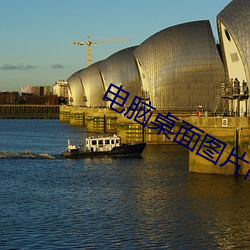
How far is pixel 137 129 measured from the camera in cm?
7881

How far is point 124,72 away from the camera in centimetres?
10962

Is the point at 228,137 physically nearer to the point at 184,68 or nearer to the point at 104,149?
the point at 104,149

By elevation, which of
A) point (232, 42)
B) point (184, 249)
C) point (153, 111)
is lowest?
point (184, 249)

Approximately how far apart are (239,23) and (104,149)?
17.3 metres

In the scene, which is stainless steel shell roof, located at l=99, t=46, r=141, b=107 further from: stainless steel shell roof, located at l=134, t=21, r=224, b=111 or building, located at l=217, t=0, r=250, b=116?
building, located at l=217, t=0, r=250, b=116

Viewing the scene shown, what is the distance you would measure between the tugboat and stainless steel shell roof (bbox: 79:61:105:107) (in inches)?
2814

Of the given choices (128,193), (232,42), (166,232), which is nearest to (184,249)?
(166,232)

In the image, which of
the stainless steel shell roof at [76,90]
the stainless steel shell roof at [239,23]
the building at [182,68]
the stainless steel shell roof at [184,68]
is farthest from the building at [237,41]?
the stainless steel shell roof at [76,90]

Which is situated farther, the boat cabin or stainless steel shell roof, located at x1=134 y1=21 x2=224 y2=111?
stainless steel shell roof, located at x1=134 y1=21 x2=224 y2=111

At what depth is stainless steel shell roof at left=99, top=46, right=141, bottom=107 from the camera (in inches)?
4156

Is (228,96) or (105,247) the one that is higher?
(228,96)

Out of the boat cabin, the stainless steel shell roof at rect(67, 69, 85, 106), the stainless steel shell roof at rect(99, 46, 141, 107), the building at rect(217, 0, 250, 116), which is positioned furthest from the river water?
the stainless steel shell roof at rect(67, 69, 85, 106)

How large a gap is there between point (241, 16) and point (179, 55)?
25525mm

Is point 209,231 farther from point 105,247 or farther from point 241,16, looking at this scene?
point 241,16
